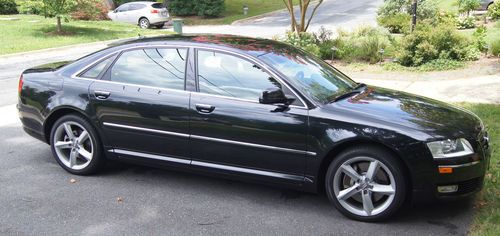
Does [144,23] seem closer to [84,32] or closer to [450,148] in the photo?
A: [84,32]

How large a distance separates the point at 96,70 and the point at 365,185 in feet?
9.73

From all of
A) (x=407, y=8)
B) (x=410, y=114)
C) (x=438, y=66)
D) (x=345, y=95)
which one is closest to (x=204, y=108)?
(x=345, y=95)

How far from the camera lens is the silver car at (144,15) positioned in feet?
97.3

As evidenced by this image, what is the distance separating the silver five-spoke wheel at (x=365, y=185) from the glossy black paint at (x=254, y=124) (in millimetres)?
159

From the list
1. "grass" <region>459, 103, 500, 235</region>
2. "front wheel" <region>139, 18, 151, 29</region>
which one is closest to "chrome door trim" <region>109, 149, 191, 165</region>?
"grass" <region>459, 103, 500, 235</region>

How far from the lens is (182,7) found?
3678cm

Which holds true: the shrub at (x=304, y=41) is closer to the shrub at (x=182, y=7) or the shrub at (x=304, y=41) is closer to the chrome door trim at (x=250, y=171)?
the chrome door trim at (x=250, y=171)

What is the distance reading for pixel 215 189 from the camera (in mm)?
5078

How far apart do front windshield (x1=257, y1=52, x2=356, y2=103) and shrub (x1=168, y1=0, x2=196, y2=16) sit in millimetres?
32078

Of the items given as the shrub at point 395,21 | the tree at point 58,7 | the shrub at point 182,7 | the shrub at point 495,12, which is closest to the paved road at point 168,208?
the tree at point 58,7

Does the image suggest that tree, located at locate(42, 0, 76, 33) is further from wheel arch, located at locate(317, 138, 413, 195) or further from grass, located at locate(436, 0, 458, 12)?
grass, located at locate(436, 0, 458, 12)

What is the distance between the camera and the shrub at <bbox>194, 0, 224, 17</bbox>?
117ft

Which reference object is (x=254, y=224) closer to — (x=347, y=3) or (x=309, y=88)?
(x=309, y=88)

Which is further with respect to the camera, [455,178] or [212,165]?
[212,165]
